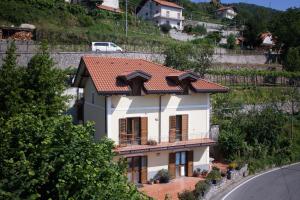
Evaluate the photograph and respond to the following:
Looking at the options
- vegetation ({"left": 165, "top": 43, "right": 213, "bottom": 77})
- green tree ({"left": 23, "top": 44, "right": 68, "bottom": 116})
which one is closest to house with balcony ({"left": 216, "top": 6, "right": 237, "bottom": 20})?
vegetation ({"left": 165, "top": 43, "right": 213, "bottom": 77})

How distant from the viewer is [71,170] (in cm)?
1053

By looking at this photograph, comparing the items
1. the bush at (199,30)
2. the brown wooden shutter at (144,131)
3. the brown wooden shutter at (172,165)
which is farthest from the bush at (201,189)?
the bush at (199,30)

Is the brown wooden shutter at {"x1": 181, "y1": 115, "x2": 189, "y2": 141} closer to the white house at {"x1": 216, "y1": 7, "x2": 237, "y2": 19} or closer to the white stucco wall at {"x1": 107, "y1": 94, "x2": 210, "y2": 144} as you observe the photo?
the white stucco wall at {"x1": 107, "y1": 94, "x2": 210, "y2": 144}

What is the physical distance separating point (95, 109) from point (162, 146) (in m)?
5.41

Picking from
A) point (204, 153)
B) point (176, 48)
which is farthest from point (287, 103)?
point (204, 153)

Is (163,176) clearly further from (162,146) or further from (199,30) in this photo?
(199,30)

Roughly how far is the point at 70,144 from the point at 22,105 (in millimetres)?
10881

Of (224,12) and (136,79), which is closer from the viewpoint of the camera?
(136,79)

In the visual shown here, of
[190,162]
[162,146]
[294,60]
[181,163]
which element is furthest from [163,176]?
[294,60]

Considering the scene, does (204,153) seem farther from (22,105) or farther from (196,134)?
(22,105)

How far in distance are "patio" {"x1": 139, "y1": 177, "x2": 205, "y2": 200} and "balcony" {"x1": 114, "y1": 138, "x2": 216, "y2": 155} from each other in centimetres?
237

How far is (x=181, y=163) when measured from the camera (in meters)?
29.8

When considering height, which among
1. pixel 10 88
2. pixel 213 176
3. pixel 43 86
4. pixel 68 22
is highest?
pixel 68 22

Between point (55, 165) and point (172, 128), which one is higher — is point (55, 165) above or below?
above
